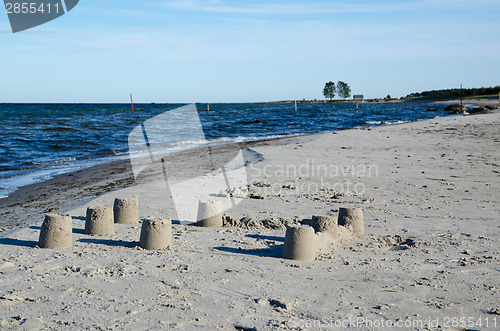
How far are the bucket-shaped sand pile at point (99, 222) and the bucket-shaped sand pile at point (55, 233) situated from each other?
21.7 inches

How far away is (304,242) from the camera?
5219 mm

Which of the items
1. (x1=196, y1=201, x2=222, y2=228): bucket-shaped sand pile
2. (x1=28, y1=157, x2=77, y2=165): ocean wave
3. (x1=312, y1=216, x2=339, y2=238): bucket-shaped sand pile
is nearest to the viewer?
(x1=312, y1=216, x2=339, y2=238): bucket-shaped sand pile

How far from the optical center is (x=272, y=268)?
497cm

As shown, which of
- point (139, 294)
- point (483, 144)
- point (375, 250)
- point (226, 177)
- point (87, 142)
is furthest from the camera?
point (87, 142)

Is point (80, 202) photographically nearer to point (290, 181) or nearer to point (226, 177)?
point (226, 177)

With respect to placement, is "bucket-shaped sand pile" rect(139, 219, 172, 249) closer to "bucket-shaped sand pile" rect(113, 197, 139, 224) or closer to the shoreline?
"bucket-shaped sand pile" rect(113, 197, 139, 224)

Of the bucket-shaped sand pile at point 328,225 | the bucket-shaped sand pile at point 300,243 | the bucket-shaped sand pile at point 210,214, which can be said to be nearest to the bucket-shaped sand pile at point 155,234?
the bucket-shaped sand pile at point 210,214

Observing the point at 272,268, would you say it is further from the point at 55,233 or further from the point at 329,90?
the point at 329,90

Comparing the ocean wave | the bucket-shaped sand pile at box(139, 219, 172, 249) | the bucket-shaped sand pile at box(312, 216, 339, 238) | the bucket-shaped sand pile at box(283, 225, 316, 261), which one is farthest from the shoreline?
the bucket-shaped sand pile at box(312, 216, 339, 238)

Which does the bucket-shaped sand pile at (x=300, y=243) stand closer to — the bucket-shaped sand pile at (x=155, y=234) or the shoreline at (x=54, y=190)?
the bucket-shaped sand pile at (x=155, y=234)

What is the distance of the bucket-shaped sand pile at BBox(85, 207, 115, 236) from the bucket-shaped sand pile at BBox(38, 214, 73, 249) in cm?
55

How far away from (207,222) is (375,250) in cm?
236

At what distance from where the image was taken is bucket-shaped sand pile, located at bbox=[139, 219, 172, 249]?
18.2 feet

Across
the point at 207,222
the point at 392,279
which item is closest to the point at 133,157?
the point at 207,222
